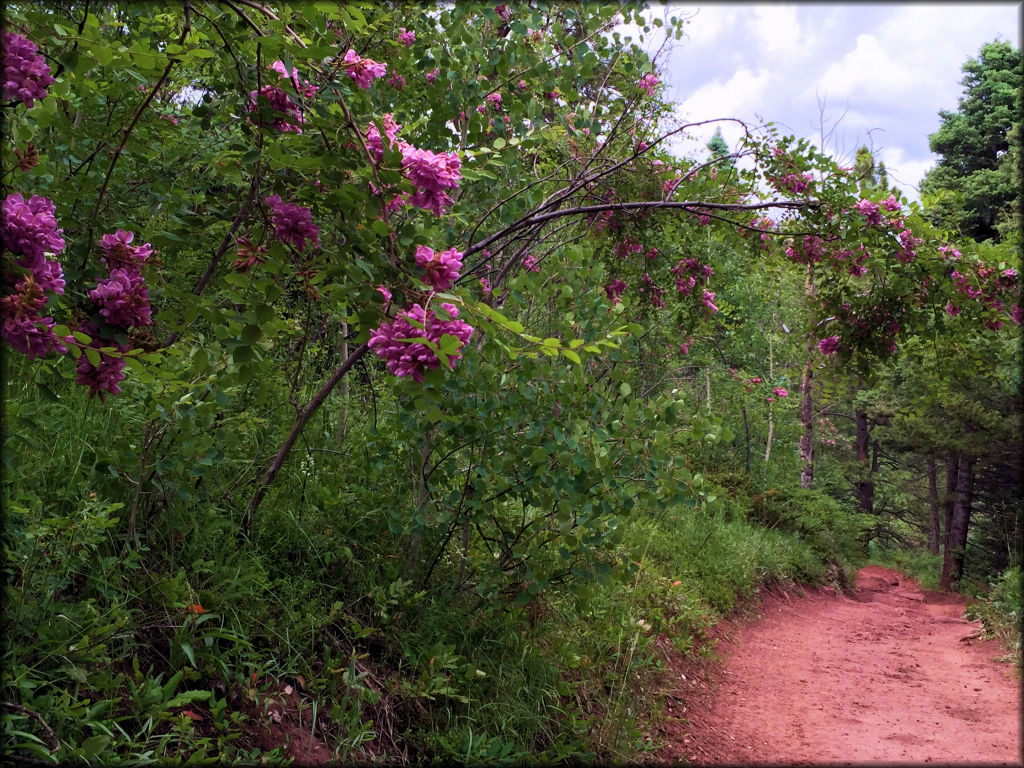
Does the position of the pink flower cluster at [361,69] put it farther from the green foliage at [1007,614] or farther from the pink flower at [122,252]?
the green foliage at [1007,614]

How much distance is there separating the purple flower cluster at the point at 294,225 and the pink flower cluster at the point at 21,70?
61cm

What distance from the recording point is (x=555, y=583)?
381 cm

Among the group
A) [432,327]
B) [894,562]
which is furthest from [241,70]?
[894,562]

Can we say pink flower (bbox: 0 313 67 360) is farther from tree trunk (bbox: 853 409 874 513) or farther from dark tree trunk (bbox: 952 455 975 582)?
tree trunk (bbox: 853 409 874 513)

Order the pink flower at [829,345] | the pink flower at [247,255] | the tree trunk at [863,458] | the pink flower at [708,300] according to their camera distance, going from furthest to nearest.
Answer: the tree trunk at [863,458], the pink flower at [708,300], the pink flower at [829,345], the pink flower at [247,255]

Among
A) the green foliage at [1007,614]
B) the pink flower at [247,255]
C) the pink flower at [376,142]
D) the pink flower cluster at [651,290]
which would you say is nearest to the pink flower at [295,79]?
the pink flower at [376,142]

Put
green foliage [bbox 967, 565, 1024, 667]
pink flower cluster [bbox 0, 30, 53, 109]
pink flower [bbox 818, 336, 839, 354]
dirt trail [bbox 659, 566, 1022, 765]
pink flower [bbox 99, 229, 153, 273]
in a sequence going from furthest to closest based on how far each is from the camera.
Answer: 1. green foliage [bbox 967, 565, 1024, 667]
2. pink flower [bbox 818, 336, 839, 354]
3. dirt trail [bbox 659, 566, 1022, 765]
4. pink flower [bbox 99, 229, 153, 273]
5. pink flower cluster [bbox 0, 30, 53, 109]

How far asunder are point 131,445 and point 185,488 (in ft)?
0.88

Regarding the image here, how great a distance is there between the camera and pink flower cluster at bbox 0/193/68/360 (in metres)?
→ 1.55

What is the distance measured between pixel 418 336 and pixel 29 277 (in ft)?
2.91

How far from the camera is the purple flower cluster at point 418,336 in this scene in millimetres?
1578

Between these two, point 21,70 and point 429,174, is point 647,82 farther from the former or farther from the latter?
point 21,70

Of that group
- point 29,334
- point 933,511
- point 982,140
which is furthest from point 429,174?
point 933,511

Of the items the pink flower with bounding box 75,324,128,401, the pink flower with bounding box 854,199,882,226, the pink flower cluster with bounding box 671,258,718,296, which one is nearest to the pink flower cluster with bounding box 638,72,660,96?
the pink flower with bounding box 854,199,882,226
